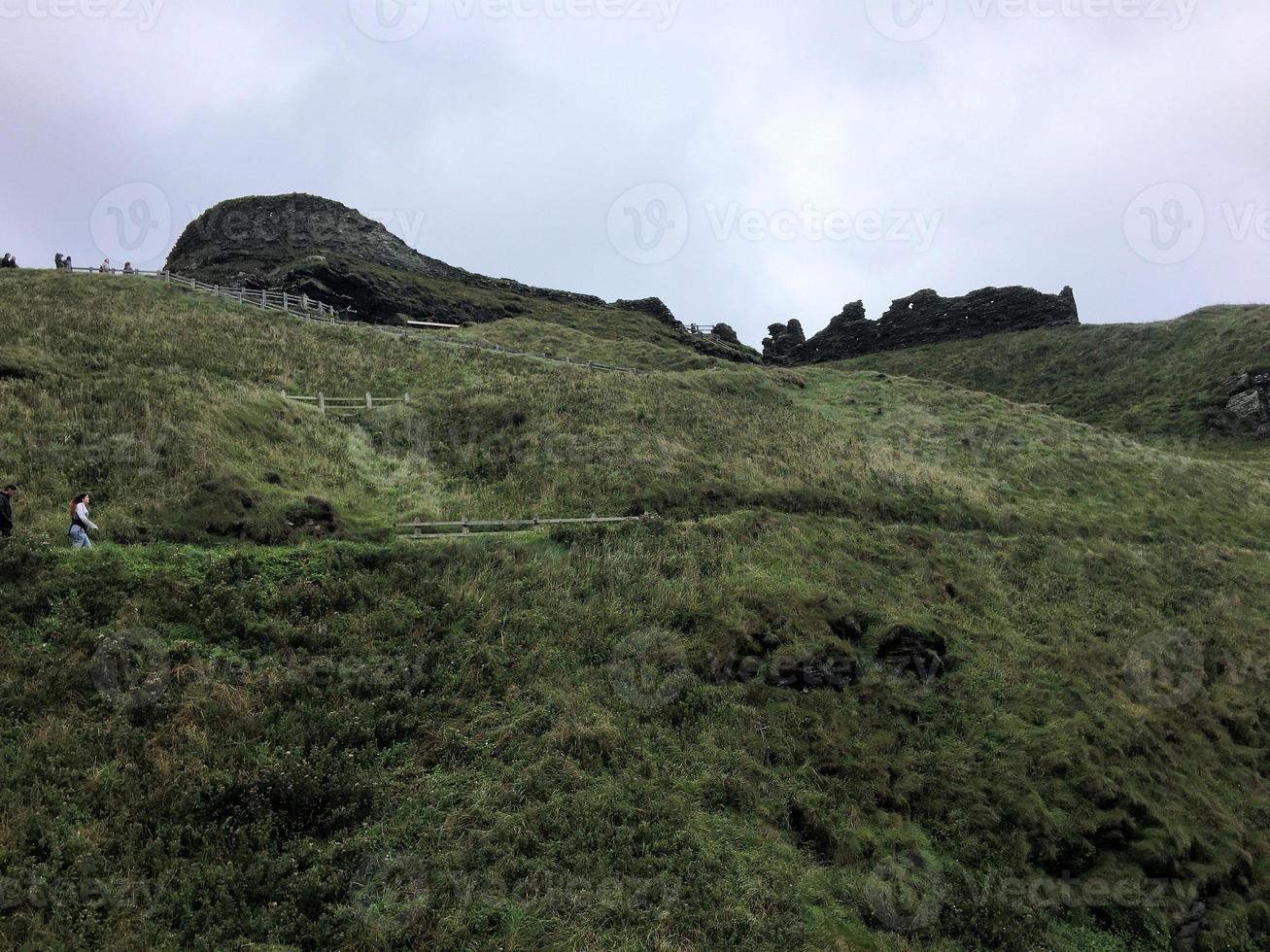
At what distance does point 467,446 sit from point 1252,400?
48.7 m

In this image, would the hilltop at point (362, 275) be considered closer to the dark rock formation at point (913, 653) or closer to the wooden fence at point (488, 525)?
the wooden fence at point (488, 525)

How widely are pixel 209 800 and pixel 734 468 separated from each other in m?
18.9

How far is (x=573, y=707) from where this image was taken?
1145 centimetres

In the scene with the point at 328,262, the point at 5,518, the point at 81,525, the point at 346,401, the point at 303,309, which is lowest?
the point at 81,525

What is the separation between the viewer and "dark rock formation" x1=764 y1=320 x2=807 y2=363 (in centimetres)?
8362

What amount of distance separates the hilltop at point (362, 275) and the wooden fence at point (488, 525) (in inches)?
1581

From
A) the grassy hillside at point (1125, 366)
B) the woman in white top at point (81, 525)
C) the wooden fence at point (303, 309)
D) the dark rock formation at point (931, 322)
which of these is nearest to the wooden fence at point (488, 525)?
the woman in white top at point (81, 525)

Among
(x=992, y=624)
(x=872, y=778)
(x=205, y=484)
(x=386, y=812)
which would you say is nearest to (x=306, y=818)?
(x=386, y=812)

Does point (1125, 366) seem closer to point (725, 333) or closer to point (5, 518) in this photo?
point (725, 333)

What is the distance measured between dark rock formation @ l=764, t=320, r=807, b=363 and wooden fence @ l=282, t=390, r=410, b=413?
59.4m

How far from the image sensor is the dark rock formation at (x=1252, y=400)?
4238cm

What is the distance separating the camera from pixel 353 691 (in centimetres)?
1091

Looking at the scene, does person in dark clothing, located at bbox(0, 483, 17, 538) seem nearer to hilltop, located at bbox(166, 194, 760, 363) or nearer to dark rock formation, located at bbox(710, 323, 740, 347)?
hilltop, located at bbox(166, 194, 760, 363)

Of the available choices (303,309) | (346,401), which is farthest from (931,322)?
(346,401)
